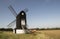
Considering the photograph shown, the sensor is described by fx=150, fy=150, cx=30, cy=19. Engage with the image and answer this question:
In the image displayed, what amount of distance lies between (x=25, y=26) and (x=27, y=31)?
1.31m

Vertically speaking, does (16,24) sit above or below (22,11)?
below

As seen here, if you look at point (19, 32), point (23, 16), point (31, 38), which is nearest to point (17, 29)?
point (19, 32)

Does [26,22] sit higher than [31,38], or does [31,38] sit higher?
[26,22]

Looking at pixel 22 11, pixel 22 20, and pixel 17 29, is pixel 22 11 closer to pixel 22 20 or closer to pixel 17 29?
pixel 22 20

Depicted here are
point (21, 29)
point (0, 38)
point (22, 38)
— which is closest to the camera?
point (0, 38)

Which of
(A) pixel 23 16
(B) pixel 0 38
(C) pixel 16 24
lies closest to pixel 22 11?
(A) pixel 23 16

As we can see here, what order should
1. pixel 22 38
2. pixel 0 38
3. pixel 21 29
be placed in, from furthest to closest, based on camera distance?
1. pixel 21 29
2. pixel 22 38
3. pixel 0 38

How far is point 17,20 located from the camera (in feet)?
97.8

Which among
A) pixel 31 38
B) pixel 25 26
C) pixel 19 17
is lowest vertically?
pixel 31 38

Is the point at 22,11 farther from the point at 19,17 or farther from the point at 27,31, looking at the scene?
the point at 27,31

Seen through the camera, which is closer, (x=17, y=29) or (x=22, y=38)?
(x=22, y=38)

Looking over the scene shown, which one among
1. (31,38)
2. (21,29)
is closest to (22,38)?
(31,38)

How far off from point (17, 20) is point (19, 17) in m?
0.72

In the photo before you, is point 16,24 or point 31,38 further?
point 16,24
